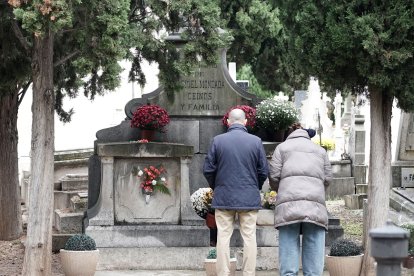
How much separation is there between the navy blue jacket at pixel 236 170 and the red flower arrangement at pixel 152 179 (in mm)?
3523

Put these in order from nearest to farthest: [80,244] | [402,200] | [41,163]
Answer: [41,163], [80,244], [402,200]

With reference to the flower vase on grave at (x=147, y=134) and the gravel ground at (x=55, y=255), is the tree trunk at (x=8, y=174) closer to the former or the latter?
the gravel ground at (x=55, y=255)

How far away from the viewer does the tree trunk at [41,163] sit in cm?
1187

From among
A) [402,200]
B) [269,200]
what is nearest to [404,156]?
[402,200]

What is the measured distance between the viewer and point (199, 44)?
1251cm

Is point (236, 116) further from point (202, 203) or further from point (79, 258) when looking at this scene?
point (202, 203)

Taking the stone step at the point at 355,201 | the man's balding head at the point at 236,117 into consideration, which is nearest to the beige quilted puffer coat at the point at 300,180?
the man's balding head at the point at 236,117

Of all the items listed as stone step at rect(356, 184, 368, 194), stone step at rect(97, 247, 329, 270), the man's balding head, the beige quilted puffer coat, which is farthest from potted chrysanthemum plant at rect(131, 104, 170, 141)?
stone step at rect(356, 184, 368, 194)

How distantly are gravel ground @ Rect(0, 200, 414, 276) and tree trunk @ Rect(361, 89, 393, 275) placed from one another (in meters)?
0.73

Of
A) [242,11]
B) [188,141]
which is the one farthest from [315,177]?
[242,11]

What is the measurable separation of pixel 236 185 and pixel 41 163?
271cm

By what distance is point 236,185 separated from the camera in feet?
33.9

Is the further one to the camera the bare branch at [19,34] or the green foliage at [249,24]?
the green foliage at [249,24]

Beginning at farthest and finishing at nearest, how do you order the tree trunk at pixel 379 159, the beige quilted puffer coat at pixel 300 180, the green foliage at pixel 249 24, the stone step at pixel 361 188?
the green foliage at pixel 249 24
the stone step at pixel 361 188
the tree trunk at pixel 379 159
the beige quilted puffer coat at pixel 300 180
